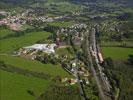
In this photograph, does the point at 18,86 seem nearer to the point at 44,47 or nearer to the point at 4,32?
the point at 44,47

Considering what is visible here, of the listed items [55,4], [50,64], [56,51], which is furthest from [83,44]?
[55,4]

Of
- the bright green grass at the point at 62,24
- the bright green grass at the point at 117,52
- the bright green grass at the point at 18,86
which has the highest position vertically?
the bright green grass at the point at 18,86

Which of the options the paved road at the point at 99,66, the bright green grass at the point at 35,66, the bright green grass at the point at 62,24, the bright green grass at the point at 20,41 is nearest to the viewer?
the paved road at the point at 99,66

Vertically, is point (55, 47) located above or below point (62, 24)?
above

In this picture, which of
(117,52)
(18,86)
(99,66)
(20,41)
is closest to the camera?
(18,86)

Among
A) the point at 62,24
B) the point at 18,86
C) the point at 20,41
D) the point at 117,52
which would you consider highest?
the point at 18,86

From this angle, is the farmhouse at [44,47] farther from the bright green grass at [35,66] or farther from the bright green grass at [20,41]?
the bright green grass at [35,66]

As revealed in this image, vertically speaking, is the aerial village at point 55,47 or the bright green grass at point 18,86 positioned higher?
the bright green grass at point 18,86

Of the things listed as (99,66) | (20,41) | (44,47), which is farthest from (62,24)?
(99,66)

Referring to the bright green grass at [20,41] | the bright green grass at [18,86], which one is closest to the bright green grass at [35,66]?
the bright green grass at [18,86]
